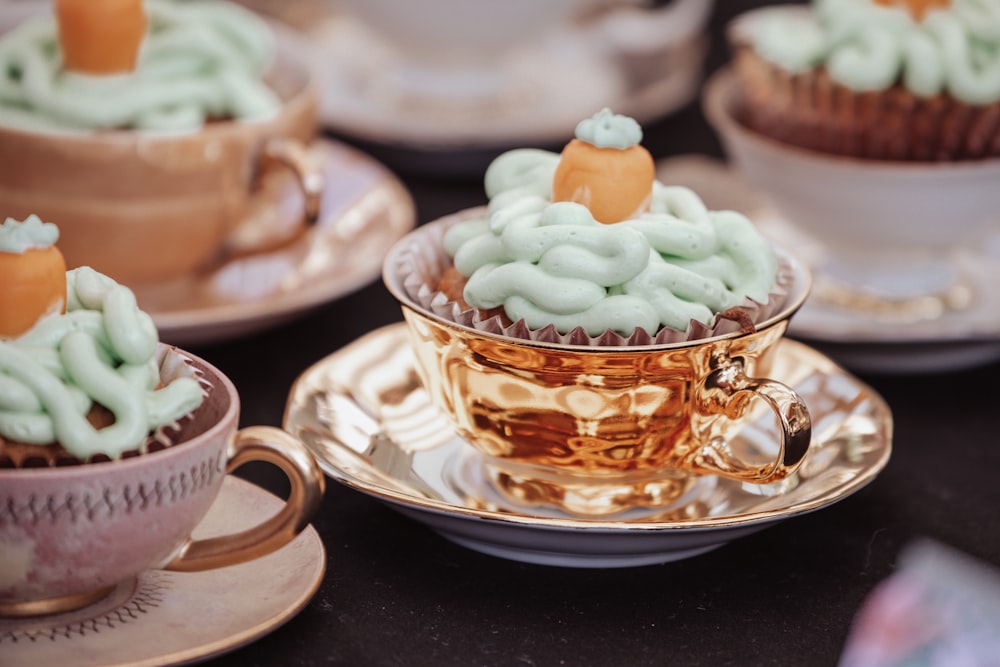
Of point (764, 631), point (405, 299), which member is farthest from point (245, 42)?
point (764, 631)

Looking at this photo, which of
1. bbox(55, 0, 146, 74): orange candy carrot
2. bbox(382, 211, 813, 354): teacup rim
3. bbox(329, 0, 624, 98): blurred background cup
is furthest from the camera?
bbox(329, 0, 624, 98): blurred background cup

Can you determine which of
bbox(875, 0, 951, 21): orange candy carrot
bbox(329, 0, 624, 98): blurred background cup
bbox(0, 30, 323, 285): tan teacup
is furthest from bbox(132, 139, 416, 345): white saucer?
bbox(875, 0, 951, 21): orange candy carrot

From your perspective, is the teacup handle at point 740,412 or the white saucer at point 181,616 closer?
the white saucer at point 181,616

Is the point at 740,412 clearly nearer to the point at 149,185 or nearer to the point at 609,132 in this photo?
the point at 609,132

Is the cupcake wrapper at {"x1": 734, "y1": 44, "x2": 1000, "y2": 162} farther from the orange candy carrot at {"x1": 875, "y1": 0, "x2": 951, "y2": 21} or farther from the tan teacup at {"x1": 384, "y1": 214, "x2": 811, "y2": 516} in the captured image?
the tan teacup at {"x1": 384, "y1": 214, "x2": 811, "y2": 516}

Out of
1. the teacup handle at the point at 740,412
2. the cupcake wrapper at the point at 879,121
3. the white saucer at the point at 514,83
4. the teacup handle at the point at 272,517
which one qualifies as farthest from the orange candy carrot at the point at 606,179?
the white saucer at the point at 514,83

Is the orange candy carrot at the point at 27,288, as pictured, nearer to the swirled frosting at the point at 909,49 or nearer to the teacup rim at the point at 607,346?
the teacup rim at the point at 607,346
